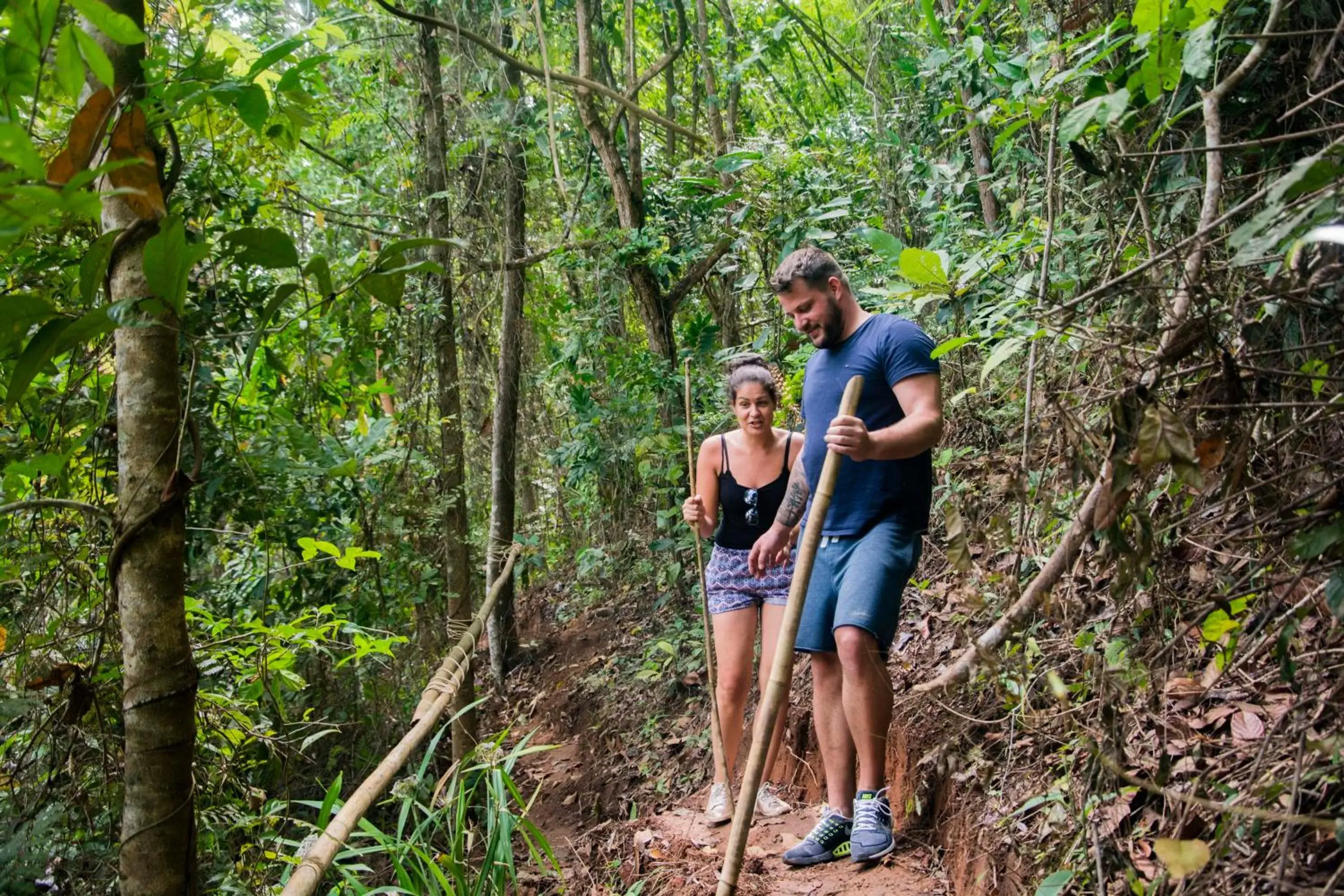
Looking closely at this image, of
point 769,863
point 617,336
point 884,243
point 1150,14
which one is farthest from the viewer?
point 617,336

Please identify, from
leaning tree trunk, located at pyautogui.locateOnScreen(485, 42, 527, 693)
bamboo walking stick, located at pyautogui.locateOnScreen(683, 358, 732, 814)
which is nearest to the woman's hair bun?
bamboo walking stick, located at pyautogui.locateOnScreen(683, 358, 732, 814)

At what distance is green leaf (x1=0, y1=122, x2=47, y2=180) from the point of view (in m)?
0.79

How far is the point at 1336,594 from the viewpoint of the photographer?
1.36 metres

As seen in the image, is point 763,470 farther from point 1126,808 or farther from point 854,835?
point 1126,808

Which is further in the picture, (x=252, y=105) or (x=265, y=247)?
(x=252, y=105)

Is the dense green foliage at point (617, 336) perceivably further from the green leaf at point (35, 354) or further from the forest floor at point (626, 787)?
the forest floor at point (626, 787)

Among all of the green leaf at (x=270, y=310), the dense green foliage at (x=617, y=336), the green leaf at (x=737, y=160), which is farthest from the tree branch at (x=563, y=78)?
the green leaf at (x=270, y=310)

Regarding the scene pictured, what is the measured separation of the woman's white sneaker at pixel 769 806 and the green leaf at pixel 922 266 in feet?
8.54

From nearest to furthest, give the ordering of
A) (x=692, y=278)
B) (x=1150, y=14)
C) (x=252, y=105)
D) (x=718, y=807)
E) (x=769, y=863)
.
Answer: (x=252, y=105) → (x=1150, y=14) → (x=769, y=863) → (x=718, y=807) → (x=692, y=278)

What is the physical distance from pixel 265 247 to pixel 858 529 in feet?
7.60

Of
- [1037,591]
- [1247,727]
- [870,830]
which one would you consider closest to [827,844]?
[870,830]

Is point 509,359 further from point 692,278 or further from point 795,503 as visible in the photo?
point 795,503

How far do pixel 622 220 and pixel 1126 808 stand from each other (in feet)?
17.1

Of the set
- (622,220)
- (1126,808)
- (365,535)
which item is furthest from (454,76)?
(1126,808)
